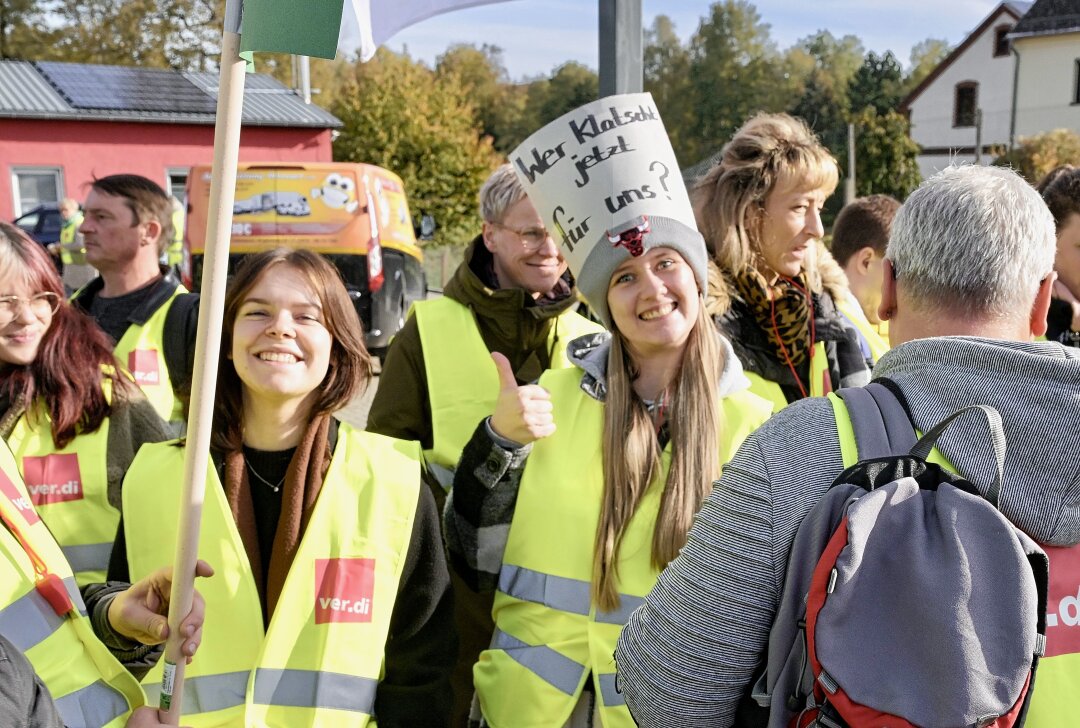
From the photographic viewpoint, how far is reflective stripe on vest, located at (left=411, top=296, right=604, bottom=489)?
318cm

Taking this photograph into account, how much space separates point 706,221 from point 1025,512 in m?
2.01

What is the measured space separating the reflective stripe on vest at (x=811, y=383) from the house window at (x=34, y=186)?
2340 cm

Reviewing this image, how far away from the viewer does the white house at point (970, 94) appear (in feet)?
145

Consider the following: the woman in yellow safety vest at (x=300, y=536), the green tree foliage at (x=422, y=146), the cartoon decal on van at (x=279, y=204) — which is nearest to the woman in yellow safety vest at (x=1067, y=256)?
the woman in yellow safety vest at (x=300, y=536)

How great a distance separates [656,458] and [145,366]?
8.20 feet

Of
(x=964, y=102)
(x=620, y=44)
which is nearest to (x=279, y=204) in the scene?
(x=620, y=44)

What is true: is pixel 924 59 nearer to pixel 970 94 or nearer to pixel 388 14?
pixel 970 94

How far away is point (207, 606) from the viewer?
2250 mm

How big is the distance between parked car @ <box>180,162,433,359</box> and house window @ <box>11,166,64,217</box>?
46.8 ft

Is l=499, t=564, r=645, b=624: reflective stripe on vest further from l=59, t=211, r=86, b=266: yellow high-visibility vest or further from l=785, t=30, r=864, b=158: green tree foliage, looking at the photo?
l=785, t=30, r=864, b=158: green tree foliage

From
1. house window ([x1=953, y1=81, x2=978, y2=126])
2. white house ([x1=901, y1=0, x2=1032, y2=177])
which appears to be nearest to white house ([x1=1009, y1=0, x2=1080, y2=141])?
white house ([x1=901, y1=0, x2=1032, y2=177])

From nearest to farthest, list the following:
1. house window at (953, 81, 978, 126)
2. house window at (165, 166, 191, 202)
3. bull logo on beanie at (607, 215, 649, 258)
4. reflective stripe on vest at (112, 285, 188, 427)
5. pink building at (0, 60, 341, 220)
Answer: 1. bull logo on beanie at (607, 215, 649, 258)
2. reflective stripe on vest at (112, 285, 188, 427)
3. pink building at (0, 60, 341, 220)
4. house window at (165, 166, 191, 202)
5. house window at (953, 81, 978, 126)

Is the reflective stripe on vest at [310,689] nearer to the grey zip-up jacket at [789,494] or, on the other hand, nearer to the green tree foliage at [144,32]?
the grey zip-up jacket at [789,494]

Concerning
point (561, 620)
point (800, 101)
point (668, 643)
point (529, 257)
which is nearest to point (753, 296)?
point (529, 257)
